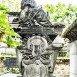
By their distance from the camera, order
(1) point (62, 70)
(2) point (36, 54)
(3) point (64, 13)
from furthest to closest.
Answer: (3) point (64, 13)
(1) point (62, 70)
(2) point (36, 54)

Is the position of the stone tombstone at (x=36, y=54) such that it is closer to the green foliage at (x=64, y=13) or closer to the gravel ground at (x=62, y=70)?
the gravel ground at (x=62, y=70)

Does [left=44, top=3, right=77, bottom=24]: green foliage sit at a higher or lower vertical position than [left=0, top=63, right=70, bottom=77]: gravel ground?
higher

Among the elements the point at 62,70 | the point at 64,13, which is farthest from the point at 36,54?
the point at 64,13

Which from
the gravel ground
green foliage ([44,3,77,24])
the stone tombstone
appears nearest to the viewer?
the stone tombstone

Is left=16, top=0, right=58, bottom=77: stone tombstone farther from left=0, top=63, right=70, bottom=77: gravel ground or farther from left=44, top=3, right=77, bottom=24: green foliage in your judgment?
left=44, top=3, right=77, bottom=24: green foliage

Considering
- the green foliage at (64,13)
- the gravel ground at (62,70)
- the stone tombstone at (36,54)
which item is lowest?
the gravel ground at (62,70)

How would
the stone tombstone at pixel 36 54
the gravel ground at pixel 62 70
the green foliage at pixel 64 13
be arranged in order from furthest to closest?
the green foliage at pixel 64 13, the gravel ground at pixel 62 70, the stone tombstone at pixel 36 54

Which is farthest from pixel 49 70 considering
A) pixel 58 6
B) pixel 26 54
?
pixel 58 6

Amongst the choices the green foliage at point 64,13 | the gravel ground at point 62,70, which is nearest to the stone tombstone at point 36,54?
the gravel ground at point 62,70

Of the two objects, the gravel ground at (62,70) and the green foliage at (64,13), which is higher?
the green foliage at (64,13)

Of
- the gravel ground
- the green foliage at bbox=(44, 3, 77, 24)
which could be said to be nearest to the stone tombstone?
the gravel ground

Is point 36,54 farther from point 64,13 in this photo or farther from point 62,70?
point 64,13

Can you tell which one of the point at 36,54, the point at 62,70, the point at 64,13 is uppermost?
the point at 64,13

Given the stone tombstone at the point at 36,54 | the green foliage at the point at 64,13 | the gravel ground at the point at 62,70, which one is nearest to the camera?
the stone tombstone at the point at 36,54
